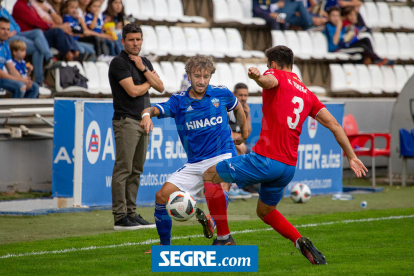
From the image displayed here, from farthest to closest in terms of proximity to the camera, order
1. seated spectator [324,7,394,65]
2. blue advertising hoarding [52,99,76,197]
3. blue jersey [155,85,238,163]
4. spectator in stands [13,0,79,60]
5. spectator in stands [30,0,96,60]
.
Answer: seated spectator [324,7,394,65]
spectator in stands [30,0,96,60]
spectator in stands [13,0,79,60]
blue advertising hoarding [52,99,76,197]
blue jersey [155,85,238,163]

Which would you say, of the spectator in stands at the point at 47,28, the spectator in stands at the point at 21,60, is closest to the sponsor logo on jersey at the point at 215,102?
the spectator in stands at the point at 21,60

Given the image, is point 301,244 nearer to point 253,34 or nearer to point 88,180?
point 88,180

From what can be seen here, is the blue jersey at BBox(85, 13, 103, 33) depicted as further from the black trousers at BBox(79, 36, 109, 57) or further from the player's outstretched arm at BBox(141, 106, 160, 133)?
the player's outstretched arm at BBox(141, 106, 160, 133)

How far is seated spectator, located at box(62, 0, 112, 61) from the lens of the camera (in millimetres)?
11883

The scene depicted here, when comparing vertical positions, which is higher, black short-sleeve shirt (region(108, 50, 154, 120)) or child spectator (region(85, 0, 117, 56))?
child spectator (region(85, 0, 117, 56))

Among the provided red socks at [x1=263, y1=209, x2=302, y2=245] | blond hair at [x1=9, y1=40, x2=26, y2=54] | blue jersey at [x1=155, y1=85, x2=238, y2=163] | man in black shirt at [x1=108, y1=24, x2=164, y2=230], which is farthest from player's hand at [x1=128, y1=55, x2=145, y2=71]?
blond hair at [x1=9, y1=40, x2=26, y2=54]

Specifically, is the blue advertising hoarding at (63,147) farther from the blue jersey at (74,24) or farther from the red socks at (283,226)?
the red socks at (283,226)

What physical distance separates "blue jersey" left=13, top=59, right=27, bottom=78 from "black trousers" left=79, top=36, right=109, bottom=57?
1.76 m

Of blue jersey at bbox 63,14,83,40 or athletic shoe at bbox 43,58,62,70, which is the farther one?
blue jersey at bbox 63,14,83,40

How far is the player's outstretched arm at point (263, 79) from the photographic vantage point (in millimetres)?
4574

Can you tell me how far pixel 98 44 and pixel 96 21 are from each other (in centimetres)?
52

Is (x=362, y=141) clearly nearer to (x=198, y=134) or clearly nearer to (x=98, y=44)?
(x=98, y=44)

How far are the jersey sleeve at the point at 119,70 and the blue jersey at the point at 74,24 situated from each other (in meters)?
5.39

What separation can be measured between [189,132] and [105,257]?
1.36m
